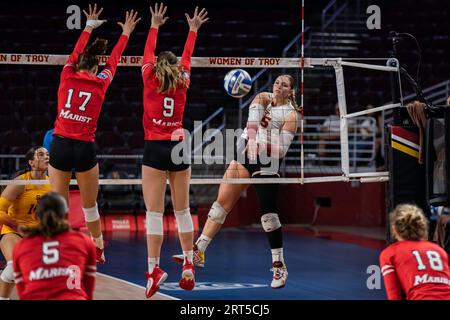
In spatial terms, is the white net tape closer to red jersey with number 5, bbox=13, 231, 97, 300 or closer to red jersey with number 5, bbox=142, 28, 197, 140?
red jersey with number 5, bbox=142, 28, 197, 140

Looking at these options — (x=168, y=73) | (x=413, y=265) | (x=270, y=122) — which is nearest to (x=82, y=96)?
(x=168, y=73)

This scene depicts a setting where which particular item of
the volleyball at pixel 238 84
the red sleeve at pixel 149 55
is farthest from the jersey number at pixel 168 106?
the volleyball at pixel 238 84

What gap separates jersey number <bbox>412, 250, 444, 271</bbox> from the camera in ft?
19.8

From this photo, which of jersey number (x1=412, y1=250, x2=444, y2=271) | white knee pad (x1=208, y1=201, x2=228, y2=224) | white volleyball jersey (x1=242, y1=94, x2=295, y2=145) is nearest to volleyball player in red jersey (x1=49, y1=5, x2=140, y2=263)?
white knee pad (x1=208, y1=201, x2=228, y2=224)

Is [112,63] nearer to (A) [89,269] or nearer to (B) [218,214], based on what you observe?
(B) [218,214]

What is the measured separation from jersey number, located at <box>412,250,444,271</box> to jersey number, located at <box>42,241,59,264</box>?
7.80 ft

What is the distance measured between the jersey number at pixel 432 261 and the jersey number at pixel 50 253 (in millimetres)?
2376

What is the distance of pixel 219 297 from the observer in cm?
1001

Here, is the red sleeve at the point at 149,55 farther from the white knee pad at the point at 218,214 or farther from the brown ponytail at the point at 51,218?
the brown ponytail at the point at 51,218

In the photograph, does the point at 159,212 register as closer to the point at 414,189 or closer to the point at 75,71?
the point at 75,71

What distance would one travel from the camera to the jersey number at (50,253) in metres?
5.69

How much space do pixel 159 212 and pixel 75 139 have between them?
Answer: 1024 millimetres

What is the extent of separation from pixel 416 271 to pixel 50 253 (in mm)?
2413
